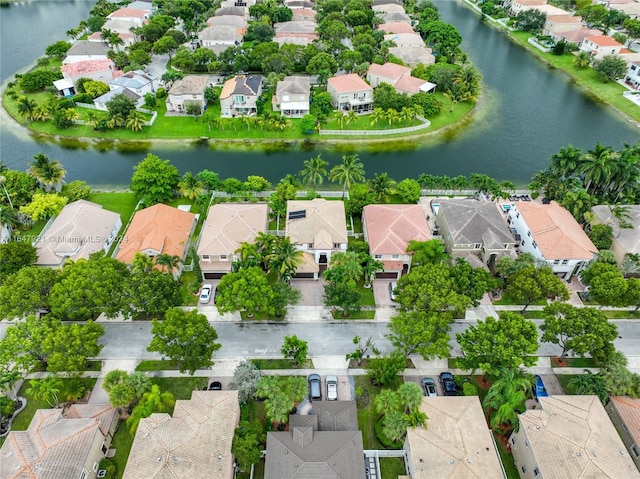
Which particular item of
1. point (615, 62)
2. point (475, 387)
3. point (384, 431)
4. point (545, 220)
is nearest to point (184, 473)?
point (384, 431)

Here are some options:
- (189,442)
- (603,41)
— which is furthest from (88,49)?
(603,41)

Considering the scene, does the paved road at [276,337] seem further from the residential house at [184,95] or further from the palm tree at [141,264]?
the residential house at [184,95]

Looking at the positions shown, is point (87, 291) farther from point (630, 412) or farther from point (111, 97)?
point (111, 97)

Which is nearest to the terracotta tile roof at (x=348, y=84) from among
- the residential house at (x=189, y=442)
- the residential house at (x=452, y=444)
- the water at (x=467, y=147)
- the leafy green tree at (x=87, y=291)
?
the water at (x=467, y=147)

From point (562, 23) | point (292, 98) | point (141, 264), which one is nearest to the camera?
point (141, 264)

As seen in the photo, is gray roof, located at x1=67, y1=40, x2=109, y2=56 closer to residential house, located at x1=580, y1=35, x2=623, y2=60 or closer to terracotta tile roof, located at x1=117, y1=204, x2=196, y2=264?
terracotta tile roof, located at x1=117, y1=204, x2=196, y2=264

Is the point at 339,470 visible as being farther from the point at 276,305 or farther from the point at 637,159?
the point at 637,159
